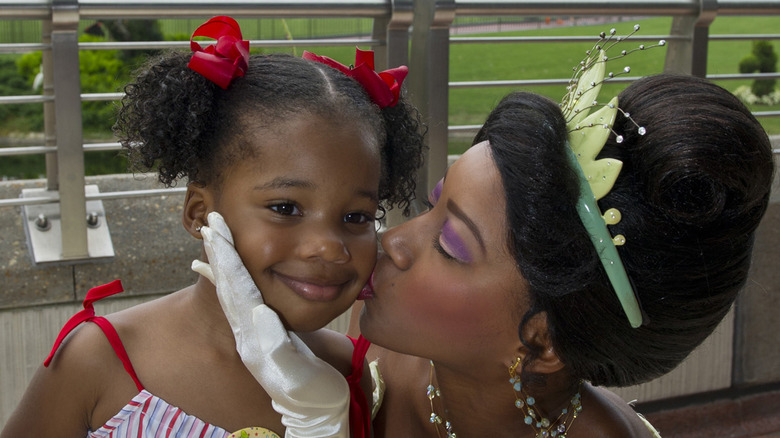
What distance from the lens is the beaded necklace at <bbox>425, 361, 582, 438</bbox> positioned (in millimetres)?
1816

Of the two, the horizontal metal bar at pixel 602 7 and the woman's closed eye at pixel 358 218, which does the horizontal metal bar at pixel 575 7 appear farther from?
the woman's closed eye at pixel 358 218

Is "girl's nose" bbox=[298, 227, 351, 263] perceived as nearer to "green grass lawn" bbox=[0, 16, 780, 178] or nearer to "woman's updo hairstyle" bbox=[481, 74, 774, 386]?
"woman's updo hairstyle" bbox=[481, 74, 774, 386]

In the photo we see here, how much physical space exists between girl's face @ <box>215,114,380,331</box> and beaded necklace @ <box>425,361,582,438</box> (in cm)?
45

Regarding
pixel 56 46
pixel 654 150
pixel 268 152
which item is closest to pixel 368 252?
pixel 268 152

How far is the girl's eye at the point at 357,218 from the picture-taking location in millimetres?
1687

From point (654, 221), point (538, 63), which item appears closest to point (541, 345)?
point (654, 221)

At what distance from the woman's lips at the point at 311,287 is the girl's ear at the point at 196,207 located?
8.9 inches

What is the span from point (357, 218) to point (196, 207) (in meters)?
0.33

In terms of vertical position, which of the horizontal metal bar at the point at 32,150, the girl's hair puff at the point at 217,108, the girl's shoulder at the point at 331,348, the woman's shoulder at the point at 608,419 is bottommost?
the woman's shoulder at the point at 608,419

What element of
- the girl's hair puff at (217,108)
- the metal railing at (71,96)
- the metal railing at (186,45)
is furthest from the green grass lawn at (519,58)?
the girl's hair puff at (217,108)

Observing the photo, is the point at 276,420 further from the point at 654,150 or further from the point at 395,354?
the point at 654,150

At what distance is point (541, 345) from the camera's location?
174 centimetres

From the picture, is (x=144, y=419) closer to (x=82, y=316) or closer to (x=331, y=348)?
(x=82, y=316)

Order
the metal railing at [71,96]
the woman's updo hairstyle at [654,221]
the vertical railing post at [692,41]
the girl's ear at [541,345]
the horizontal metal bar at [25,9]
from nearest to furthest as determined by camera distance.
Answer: the woman's updo hairstyle at [654,221] < the girl's ear at [541,345] < the horizontal metal bar at [25,9] < the metal railing at [71,96] < the vertical railing post at [692,41]
